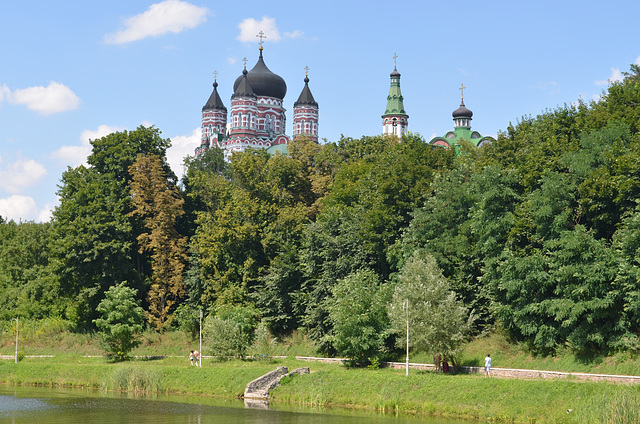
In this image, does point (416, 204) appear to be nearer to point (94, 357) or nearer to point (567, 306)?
point (567, 306)

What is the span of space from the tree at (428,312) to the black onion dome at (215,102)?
108472 mm

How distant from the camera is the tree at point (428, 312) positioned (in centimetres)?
3516

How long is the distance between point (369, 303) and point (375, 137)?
23019 mm

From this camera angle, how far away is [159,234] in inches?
2213

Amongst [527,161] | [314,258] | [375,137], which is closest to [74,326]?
[314,258]

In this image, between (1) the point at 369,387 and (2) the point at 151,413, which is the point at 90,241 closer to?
(2) the point at 151,413

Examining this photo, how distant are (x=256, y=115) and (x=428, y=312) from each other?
9780cm

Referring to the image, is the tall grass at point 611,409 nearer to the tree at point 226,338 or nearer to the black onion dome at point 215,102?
the tree at point 226,338

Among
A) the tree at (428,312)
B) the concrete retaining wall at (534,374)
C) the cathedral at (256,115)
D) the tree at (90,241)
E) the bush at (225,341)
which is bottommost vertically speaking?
the concrete retaining wall at (534,374)

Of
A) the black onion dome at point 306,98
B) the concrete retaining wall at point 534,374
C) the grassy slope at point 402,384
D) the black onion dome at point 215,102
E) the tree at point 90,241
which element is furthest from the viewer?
the black onion dome at point 215,102

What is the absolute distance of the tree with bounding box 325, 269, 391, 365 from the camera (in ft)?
128

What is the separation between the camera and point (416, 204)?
44719 mm

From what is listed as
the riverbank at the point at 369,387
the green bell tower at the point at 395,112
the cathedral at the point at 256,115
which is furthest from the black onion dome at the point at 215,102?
the riverbank at the point at 369,387

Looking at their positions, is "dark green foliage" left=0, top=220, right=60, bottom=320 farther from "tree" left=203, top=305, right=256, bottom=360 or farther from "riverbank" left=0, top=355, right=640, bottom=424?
"tree" left=203, top=305, right=256, bottom=360
